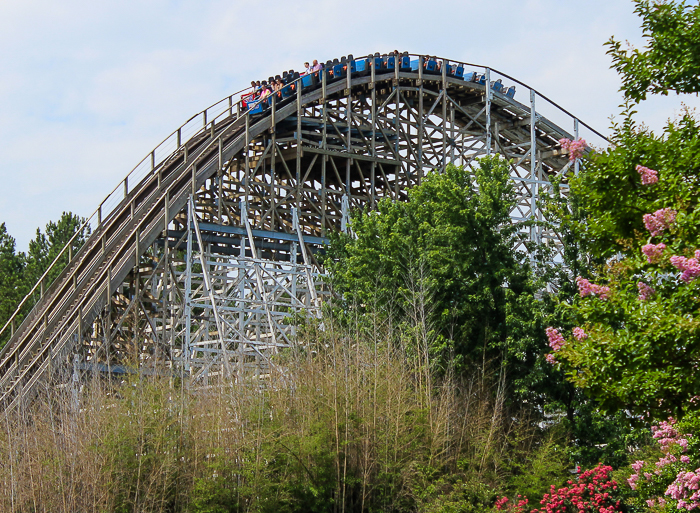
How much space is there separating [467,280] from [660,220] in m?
11.3

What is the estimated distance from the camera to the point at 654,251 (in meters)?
7.89

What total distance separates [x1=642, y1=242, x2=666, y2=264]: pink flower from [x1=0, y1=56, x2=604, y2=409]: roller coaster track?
11312mm

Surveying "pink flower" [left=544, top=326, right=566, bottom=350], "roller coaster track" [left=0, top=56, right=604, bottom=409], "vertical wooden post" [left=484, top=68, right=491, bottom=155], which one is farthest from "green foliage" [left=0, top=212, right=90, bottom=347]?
"pink flower" [left=544, top=326, right=566, bottom=350]

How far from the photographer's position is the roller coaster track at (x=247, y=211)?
21609mm

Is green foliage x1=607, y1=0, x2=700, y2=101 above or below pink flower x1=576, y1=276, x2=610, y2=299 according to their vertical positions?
above

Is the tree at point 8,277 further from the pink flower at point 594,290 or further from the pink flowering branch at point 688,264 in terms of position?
the pink flowering branch at point 688,264

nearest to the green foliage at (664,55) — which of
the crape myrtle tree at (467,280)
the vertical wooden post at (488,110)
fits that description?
the crape myrtle tree at (467,280)

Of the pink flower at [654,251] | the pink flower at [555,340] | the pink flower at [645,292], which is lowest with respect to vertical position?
the pink flower at [555,340]

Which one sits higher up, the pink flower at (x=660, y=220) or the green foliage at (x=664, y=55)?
the green foliage at (x=664, y=55)

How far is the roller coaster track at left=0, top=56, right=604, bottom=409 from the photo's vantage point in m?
21.6

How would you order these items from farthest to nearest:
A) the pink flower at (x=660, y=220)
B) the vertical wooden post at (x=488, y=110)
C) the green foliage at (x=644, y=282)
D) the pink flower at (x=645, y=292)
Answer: the vertical wooden post at (x=488, y=110)
the pink flower at (x=645, y=292)
the pink flower at (x=660, y=220)
the green foliage at (x=644, y=282)

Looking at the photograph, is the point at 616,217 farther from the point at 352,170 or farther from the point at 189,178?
the point at 352,170

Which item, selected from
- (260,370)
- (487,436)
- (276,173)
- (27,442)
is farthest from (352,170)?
(27,442)

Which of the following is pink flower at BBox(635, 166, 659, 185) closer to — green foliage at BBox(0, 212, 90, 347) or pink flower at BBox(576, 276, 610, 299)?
pink flower at BBox(576, 276, 610, 299)
